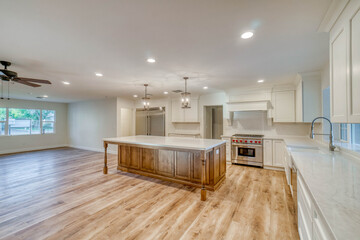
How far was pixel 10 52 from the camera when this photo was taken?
2.36 m

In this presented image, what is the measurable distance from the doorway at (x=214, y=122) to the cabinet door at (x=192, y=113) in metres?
0.50

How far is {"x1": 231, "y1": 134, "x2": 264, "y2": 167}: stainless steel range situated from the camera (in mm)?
4551

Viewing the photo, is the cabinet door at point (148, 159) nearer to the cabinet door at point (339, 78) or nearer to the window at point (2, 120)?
the cabinet door at point (339, 78)

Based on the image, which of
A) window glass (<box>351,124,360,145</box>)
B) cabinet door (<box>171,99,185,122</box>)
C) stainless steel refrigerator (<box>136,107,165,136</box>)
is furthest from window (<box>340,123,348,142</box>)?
stainless steel refrigerator (<box>136,107,165,136</box>)

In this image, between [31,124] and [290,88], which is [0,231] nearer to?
[290,88]

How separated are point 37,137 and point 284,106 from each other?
1023 cm

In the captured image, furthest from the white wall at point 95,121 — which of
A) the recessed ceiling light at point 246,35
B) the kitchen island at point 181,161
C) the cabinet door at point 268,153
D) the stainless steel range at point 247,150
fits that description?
the recessed ceiling light at point 246,35

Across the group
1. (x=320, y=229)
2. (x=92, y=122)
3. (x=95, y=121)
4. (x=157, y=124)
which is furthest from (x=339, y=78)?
(x=92, y=122)

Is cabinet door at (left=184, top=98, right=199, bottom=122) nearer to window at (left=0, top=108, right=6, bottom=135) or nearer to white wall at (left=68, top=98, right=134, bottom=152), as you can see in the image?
white wall at (left=68, top=98, right=134, bottom=152)

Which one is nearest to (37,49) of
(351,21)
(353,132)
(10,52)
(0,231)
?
(10,52)

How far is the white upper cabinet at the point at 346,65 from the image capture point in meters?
1.20

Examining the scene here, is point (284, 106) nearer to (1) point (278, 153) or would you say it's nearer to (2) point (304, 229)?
(1) point (278, 153)

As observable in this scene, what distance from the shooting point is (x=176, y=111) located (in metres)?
6.36

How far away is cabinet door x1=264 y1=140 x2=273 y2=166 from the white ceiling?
2.01m
